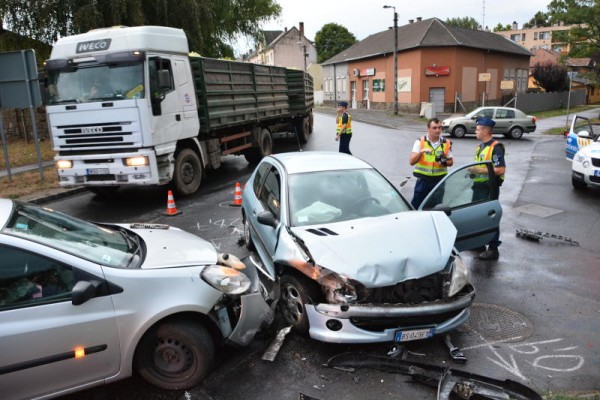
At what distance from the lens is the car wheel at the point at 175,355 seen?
3562 millimetres

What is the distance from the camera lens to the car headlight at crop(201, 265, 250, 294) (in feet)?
12.3

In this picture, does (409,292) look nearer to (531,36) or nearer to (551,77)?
(551,77)

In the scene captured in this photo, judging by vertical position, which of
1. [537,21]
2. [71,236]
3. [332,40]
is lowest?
[71,236]

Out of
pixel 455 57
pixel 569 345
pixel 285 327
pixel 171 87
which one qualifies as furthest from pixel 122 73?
pixel 455 57

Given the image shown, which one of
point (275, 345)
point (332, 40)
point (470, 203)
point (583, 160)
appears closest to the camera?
point (275, 345)

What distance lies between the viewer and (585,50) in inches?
1405

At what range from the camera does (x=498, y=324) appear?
15.3 ft

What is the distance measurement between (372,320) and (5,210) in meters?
3.02

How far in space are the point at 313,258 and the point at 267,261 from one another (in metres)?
1.19

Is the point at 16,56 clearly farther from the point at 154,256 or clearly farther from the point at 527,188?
the point at 527,188

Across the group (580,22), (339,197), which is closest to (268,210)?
(339,197)

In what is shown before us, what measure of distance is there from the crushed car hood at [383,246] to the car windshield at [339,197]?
254mm

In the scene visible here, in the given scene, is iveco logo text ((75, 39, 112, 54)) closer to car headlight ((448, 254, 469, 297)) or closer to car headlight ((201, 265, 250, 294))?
car headlight ((201, 265, 250, 294))

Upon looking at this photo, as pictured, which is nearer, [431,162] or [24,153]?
[431,162]
